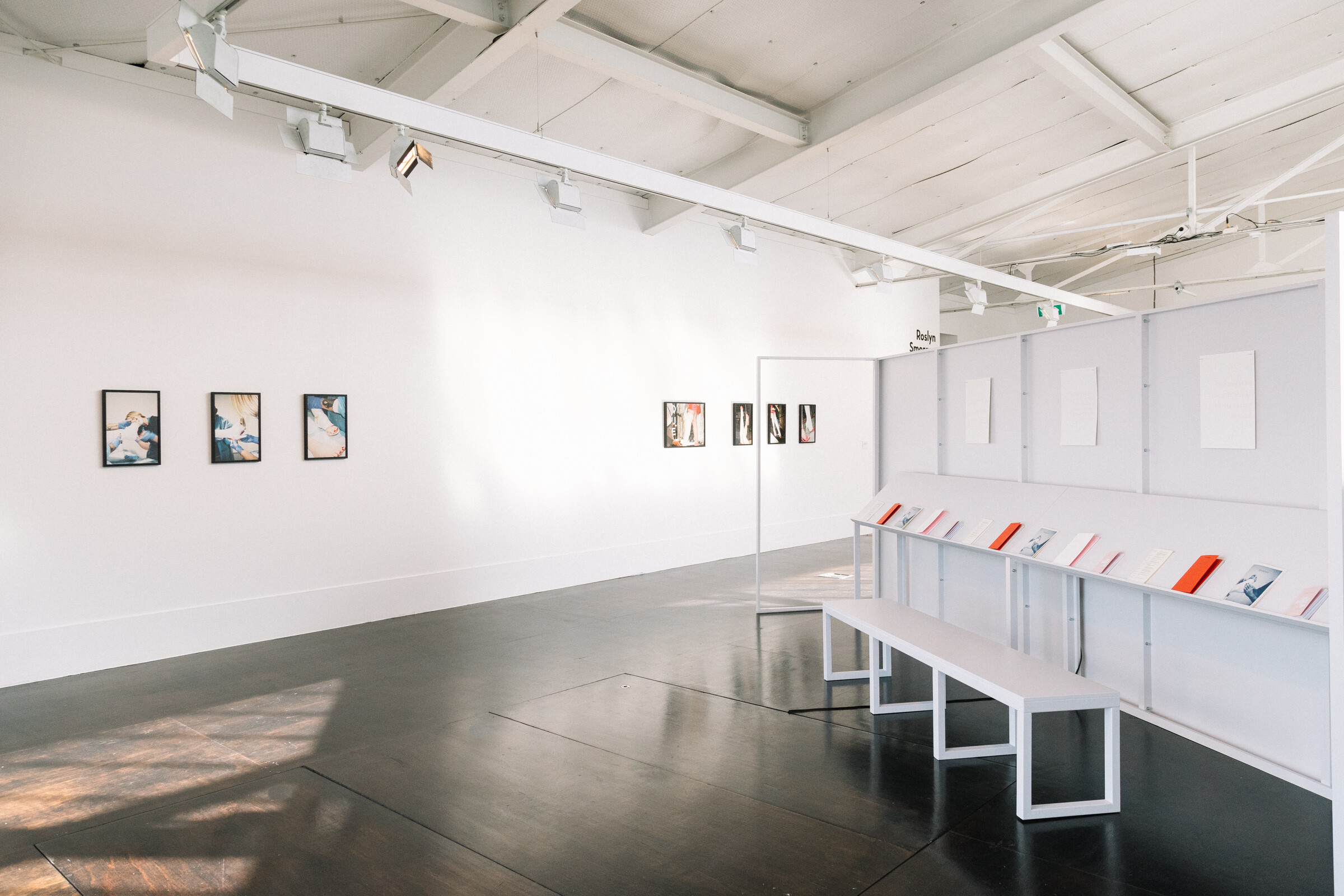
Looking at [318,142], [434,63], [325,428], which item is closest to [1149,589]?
[318,142]

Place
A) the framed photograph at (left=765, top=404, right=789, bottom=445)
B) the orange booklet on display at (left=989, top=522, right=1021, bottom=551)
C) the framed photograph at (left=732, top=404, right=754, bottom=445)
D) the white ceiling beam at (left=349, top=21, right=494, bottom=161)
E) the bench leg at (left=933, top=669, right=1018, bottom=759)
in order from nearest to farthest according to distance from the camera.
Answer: the bench leg at (left=933, top=669, right=1018, bottom=759) → the orange booklet on display at (left=989, top=522, right=1021, bottom=551) → the white ceiling beam at (left=349, top=21, right=494, bottom=161) → the framed photograph at (left=732, top=404, right=754, bottom=445) → the framed photograph at (left=765, top=404, right=789, bottom=445)

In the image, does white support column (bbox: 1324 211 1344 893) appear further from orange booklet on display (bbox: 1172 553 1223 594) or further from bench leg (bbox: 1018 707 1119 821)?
orange booklet on display (bbox: 1172 553 1223 594)

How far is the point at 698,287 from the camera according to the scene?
31.2 ft

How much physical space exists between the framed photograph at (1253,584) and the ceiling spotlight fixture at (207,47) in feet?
16.1

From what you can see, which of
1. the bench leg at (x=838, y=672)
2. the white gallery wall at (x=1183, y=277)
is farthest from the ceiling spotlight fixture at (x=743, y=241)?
the white gallery wall at (x=1183, y=277)

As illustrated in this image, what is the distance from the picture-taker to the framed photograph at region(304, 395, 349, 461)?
21.0ft

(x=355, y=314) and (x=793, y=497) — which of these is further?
(x=793, y=497)

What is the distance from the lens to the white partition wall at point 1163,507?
3.58 meters

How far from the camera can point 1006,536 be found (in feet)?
16.1

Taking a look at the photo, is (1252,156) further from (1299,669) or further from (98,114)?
(98,114)

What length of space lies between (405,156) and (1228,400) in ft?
15.1

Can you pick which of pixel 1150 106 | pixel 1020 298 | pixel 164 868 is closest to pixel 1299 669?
pixel 164 868

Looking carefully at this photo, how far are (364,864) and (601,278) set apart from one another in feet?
21.1

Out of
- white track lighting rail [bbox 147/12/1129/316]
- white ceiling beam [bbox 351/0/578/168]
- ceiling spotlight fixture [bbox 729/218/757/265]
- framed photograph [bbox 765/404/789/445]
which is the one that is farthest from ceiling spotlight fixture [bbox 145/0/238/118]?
framed photograph [bbox 765/404/789/445]
